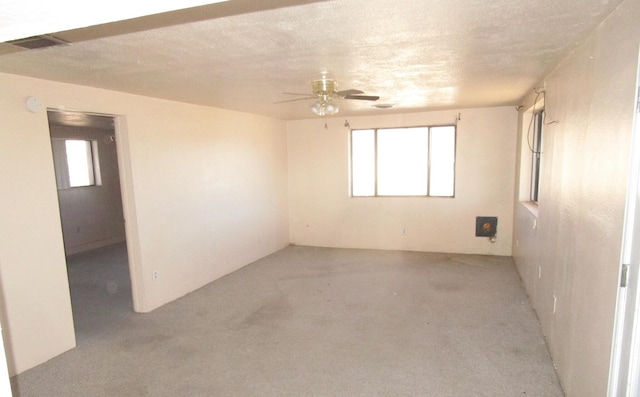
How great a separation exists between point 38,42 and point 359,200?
15.4 ft

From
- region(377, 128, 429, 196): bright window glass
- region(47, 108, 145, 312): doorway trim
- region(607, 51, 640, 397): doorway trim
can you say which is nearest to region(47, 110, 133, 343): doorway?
region(47, 108, 145, 312): doorway trim

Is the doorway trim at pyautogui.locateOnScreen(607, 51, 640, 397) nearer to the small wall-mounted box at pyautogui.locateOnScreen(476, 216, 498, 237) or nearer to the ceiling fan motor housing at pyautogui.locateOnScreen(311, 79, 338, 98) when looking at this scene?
the ceiling fan motor housing at pyautogui.locateOnScreen(311, 79, 338, 98)

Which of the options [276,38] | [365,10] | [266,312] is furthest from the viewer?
[266,312]

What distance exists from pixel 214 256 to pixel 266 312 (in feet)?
4.59

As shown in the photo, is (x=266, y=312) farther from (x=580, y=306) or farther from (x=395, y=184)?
(x=395, y=184)

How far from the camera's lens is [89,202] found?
6.38m

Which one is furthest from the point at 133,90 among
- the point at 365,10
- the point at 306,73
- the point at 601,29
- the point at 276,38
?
the point at 601,29

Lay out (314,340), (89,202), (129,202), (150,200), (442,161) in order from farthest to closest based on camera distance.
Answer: (89,202) < (442,161) < (150,200) < (129,202) < (314,340)

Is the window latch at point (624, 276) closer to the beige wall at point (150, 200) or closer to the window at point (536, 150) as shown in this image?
the window at point (536, 150)

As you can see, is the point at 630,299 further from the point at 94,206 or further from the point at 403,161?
the point at 94,206

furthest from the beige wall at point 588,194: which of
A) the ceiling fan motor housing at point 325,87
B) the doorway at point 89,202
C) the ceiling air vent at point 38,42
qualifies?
the doorway at point 89,202

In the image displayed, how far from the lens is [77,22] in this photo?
804 mm

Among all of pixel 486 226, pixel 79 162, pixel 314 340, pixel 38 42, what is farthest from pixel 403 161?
pixel 79 162

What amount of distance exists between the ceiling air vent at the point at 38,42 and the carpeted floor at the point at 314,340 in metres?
2.19
